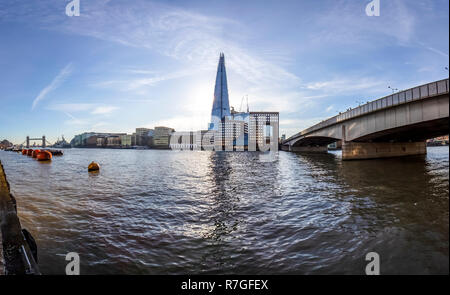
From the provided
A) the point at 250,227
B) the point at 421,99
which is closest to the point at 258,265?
the point at 250,227

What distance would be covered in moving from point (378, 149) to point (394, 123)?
17.9 metres

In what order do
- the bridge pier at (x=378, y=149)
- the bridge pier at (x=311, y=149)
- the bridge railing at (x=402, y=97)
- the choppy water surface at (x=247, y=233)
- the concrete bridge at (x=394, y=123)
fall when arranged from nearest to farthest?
the choppy water surface at (x=247, y=233) < the bridge railing at (x=402, y=97) < the concrete bridge at (x=394, y=123) < the bridge pier at (x=378, y=149) < the bridge pier at (x=311, y=149)

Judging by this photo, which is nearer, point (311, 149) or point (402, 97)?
point (402, 97)

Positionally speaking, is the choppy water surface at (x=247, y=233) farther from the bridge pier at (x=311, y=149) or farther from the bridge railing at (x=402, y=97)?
the bridge pier at (x=311, y=149)

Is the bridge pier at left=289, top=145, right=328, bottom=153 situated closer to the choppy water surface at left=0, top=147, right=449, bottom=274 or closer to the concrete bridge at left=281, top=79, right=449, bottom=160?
the concrete bridge at left=281, top=79, right=449, bottom=160

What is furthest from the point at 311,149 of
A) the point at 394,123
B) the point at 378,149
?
the point at 394,123

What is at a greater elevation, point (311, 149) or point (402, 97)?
point (402, 97)

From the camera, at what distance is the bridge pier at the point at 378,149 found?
38.0m

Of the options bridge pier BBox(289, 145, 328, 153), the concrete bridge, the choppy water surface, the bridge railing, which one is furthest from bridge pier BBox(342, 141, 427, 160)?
bridge pier BBox(289, 145, 328, 153)

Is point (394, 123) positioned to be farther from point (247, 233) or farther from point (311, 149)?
point (311, 149)

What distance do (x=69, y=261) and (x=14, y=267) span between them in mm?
1398

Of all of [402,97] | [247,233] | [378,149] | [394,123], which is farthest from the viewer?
[378,149]

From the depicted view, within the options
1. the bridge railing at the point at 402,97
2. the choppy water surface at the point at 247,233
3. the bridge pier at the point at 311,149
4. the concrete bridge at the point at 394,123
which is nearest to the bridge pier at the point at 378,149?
the concrete bridge at the point at 394,123

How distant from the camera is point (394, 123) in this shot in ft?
83.5
